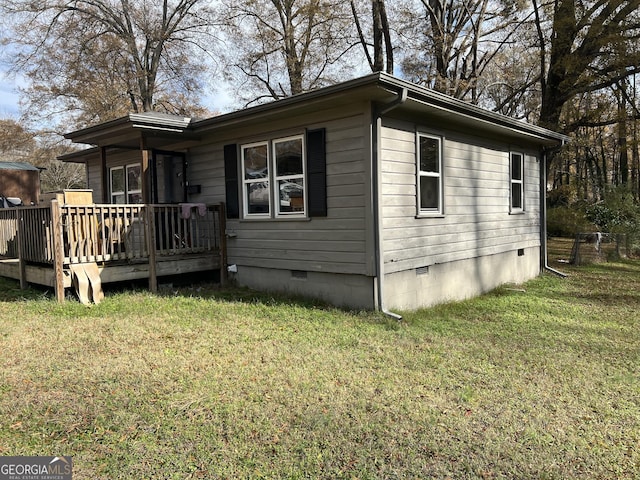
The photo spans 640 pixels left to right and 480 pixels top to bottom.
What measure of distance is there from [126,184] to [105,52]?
13.2 meters

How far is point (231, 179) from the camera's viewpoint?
25.6ft

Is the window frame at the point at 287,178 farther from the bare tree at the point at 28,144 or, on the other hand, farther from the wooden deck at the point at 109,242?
the bare tree at the point at 28,144

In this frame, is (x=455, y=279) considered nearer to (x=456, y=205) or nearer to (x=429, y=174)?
(x=456, y=205)

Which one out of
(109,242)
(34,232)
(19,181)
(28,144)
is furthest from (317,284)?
(28,144)

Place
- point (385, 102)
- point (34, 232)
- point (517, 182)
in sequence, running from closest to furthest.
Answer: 1. point (385, 102)
2. point (34, 232)
3. point (517, 182)

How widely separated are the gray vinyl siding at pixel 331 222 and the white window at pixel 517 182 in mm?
4998

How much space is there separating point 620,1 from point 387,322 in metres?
12.5

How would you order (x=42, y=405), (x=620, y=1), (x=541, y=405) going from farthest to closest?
(x=620, y=1) → (x=541, y=405) → (x=42, y=405)

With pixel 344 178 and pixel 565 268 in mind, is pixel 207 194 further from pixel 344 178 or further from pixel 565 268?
pixel 565 268

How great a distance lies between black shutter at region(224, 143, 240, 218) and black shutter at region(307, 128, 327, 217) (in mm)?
1650

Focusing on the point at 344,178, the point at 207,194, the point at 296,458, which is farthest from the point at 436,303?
the point at 296,458

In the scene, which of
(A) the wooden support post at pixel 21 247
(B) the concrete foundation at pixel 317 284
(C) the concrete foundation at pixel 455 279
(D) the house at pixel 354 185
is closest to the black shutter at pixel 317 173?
(D) the house at pixel 354 185

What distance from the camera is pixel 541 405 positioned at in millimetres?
3434

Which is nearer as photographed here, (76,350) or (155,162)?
(76,350)
